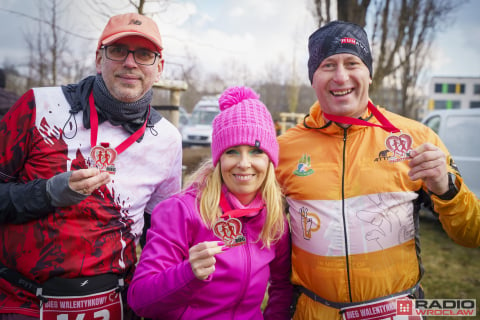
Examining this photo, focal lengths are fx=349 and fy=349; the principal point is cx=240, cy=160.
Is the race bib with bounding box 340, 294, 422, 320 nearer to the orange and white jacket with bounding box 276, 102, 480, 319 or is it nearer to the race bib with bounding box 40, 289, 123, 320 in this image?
the orange and white jacket with bounding box 276, 102, 480, 319

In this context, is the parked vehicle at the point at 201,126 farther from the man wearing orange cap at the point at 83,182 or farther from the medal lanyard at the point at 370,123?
the medal lanyard at the point at 370,123

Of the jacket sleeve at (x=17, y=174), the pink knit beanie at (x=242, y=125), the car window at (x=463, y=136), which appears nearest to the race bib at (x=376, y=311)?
the pink knit beanie at (x=242, y=125)

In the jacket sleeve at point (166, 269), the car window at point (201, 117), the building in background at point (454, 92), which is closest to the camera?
the jacket sleeve at point (166, 269)

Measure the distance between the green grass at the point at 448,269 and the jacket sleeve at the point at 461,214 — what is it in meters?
2.67

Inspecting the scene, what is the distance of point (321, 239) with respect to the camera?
209cm

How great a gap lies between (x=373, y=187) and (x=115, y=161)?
1.58m

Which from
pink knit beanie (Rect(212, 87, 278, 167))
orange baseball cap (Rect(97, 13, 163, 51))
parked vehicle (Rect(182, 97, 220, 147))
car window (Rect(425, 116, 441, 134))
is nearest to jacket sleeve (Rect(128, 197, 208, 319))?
pink knit beanie (Rect(212, 87, 278, 167))

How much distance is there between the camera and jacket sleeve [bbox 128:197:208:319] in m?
1.64

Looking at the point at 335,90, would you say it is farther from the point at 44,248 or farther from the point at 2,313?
the point at 2,313

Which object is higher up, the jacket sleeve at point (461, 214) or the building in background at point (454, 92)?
the building in background at point (454, 92)

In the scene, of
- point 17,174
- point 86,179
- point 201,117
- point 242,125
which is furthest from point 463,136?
point 201,117

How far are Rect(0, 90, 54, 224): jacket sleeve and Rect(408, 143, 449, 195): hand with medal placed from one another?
1966mm

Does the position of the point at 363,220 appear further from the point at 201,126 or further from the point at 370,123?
the point at 201,126

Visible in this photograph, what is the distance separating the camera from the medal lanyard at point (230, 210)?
195 centimetres
